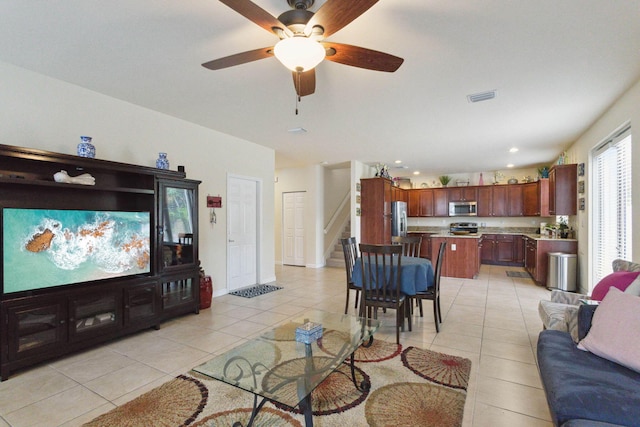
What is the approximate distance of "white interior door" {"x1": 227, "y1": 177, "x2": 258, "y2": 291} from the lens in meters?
5.14

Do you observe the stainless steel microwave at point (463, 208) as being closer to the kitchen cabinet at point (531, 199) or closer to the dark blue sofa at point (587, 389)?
the kitchen cabinet at point (531, 199)

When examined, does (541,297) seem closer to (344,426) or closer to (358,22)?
(344,426)

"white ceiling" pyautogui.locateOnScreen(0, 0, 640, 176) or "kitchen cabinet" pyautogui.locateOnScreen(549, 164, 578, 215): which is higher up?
"white ceiling" pyautogui.locateOnScreen(0, 0, 640, 176)

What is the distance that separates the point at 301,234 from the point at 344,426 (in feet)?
19.9

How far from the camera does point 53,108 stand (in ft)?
9.89

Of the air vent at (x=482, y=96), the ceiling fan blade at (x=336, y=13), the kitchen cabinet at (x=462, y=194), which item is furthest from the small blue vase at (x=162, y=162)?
the kitchen cabinet at (x=462, y=194)

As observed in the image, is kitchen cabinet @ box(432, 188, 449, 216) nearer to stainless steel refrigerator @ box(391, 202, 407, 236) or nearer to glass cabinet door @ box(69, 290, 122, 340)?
stainless steel refrigerator @ box(391, 202, 407, 236)

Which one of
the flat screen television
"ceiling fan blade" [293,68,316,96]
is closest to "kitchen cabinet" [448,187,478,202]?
"ceiling fan blade" [293,68,316,96]

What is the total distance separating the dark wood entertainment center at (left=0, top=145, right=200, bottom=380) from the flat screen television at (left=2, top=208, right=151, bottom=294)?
69 mm

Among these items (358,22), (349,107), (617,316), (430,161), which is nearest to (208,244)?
(349,107)

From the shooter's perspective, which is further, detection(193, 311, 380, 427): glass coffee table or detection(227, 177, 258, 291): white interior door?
detection(227, 177, 258, 291): white interior door

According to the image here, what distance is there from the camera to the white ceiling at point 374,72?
2035 millimetres

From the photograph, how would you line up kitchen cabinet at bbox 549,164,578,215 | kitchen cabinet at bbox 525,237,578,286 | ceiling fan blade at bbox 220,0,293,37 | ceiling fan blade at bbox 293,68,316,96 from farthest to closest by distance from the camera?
1. kitchen cabinet at bbox 525,237,578,286
2. kitchen cabinet at bbox 549,164,578,215
3. ceiling fan blade at bbox 293,68,316,96
4. ceiling fan blade at bbox 220,0,293,37

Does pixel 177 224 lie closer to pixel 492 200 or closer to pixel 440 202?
pixel 440 202
